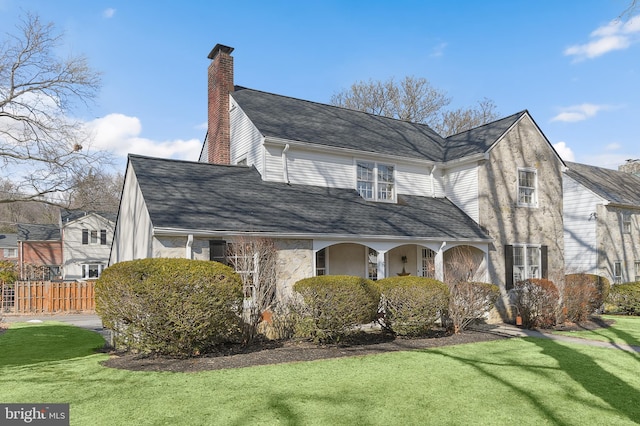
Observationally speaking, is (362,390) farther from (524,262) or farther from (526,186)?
(526,186)

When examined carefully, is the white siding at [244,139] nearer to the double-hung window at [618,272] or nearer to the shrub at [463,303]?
the shrub at [463,303]

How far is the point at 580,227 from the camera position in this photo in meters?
21.0

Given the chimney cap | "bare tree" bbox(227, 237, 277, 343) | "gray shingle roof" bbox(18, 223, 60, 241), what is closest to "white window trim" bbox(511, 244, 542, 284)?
"bare tree" bbox(227, 237, 277, 343)

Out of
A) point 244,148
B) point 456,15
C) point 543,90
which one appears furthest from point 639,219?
point 244,148

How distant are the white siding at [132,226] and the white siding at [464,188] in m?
11.4

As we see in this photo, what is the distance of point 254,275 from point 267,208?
3166mm

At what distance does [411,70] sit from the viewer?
36.6 metres

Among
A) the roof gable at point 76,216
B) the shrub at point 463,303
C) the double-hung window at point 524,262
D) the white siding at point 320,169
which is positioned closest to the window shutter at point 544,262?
the double-hung window at point 524,262

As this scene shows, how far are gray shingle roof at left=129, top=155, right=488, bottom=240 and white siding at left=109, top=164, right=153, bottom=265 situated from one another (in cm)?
60

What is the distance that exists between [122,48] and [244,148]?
503 cm

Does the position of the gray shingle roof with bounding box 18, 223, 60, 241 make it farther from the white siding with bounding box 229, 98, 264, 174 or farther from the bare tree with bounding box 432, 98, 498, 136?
the bare tree with bounding box 432, 98, 498, 136

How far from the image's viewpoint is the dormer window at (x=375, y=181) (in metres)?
16.2

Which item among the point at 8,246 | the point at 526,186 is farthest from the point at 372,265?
the point at 8,246

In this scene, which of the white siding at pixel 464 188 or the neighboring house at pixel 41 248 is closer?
the white siding at pixel 464 188
